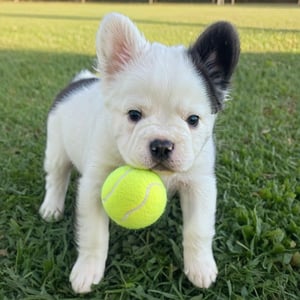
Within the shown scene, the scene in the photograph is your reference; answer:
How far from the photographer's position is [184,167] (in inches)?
84.7

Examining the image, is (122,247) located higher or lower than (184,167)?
lower

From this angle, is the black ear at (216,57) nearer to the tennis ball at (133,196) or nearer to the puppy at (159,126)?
the puppy at (159,126)

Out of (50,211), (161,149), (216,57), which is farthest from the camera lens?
(50,211)

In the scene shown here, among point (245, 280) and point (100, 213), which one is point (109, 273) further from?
point (245, 280)

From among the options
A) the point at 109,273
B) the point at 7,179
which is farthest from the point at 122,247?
the point at 7,179

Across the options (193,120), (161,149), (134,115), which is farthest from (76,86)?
(161,149)

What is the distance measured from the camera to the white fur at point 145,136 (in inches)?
83.2

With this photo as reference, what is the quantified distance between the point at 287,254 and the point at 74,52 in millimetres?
6318

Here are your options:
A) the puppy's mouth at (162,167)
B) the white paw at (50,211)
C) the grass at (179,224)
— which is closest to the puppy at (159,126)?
the puppy's mouth at (162,167)

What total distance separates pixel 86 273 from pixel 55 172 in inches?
37.3

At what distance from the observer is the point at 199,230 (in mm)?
2414

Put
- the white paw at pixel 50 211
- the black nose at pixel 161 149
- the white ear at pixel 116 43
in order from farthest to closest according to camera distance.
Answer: the white paw at pixel 50 211, the white ear at pixel 116 43, the black nose at pixel 161 149

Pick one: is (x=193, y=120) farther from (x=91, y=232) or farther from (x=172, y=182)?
(x=91, y=232)

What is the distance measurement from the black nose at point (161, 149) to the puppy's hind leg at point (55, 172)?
3.73 ft
